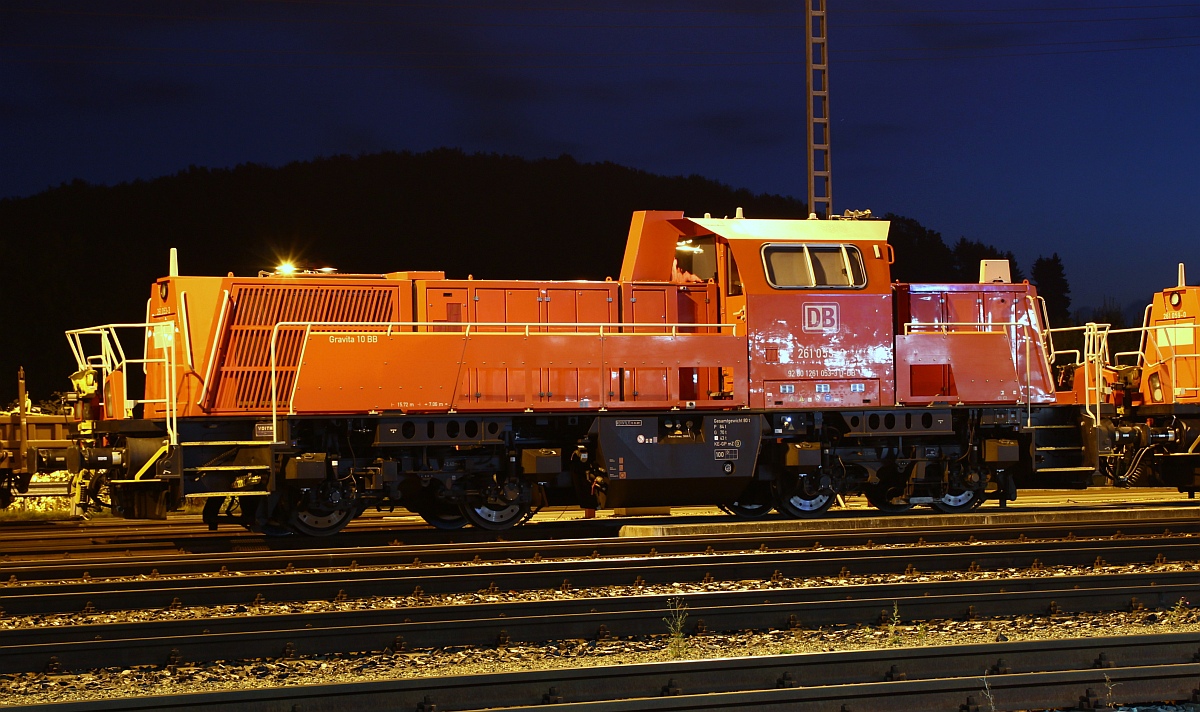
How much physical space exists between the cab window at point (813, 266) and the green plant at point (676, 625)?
6.55m

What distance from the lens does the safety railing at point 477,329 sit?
12797 mm

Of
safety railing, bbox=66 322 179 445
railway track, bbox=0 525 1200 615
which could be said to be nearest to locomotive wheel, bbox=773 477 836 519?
railway track, bbox=0 525 1200 615

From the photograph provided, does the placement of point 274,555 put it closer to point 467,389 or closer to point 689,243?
point 467,389

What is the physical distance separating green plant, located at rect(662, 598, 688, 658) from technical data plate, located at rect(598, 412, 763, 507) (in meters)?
5.24

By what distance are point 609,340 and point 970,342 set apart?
4955mm

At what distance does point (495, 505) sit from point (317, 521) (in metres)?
2.17

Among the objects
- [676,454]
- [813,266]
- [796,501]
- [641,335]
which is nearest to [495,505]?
[676,454]

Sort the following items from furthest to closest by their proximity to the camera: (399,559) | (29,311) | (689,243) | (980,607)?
(29,311) < (689,243) < (399,559) < (980,607)

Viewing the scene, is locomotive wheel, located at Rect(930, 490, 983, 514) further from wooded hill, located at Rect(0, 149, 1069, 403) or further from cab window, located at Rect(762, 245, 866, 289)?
wooded hill, located at Rect(0, 149, 1069, 403)

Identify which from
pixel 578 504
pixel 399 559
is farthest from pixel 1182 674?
pixel 578 504

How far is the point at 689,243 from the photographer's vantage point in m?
15.1

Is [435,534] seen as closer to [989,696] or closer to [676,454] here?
[676,454]

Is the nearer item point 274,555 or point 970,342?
point 274,555

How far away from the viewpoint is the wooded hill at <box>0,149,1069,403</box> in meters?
71.2
